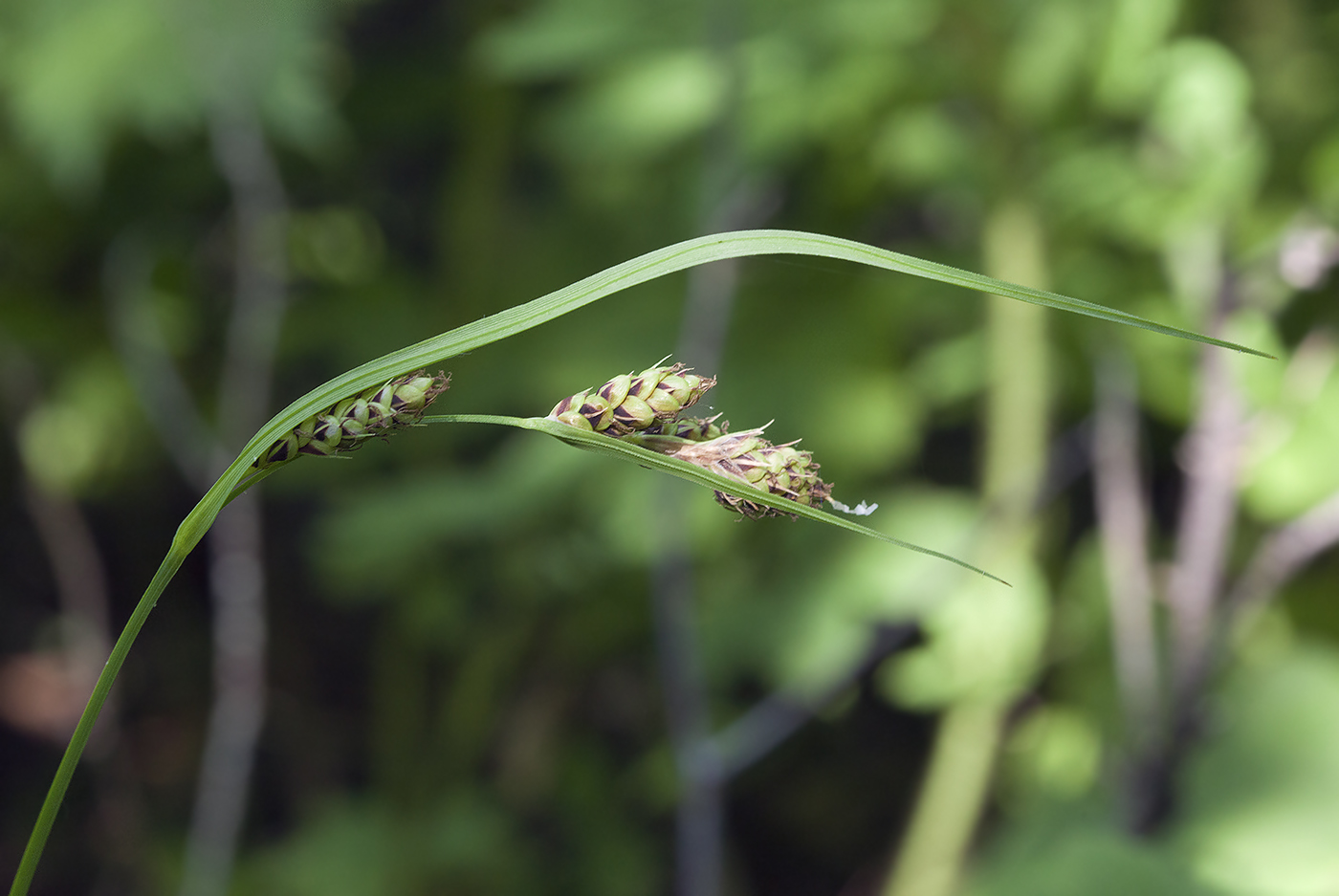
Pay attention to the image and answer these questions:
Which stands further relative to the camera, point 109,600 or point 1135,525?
point 109,600

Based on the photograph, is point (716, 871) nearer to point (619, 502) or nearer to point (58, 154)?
point (619, 502)

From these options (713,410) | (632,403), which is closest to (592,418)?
(632,403)

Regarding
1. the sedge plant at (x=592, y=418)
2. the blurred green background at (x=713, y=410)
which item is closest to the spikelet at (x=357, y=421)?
the sedge plant at (x=592, y=418)

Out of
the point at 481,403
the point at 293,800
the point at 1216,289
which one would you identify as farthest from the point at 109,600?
the point at 1216,289

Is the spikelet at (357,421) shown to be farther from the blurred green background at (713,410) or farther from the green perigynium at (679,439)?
the blurred green background at (713,410)

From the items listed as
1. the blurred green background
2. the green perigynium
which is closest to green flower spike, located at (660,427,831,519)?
the green perigynium

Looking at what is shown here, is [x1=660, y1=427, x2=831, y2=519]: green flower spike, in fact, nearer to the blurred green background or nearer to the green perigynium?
the green perigynium
